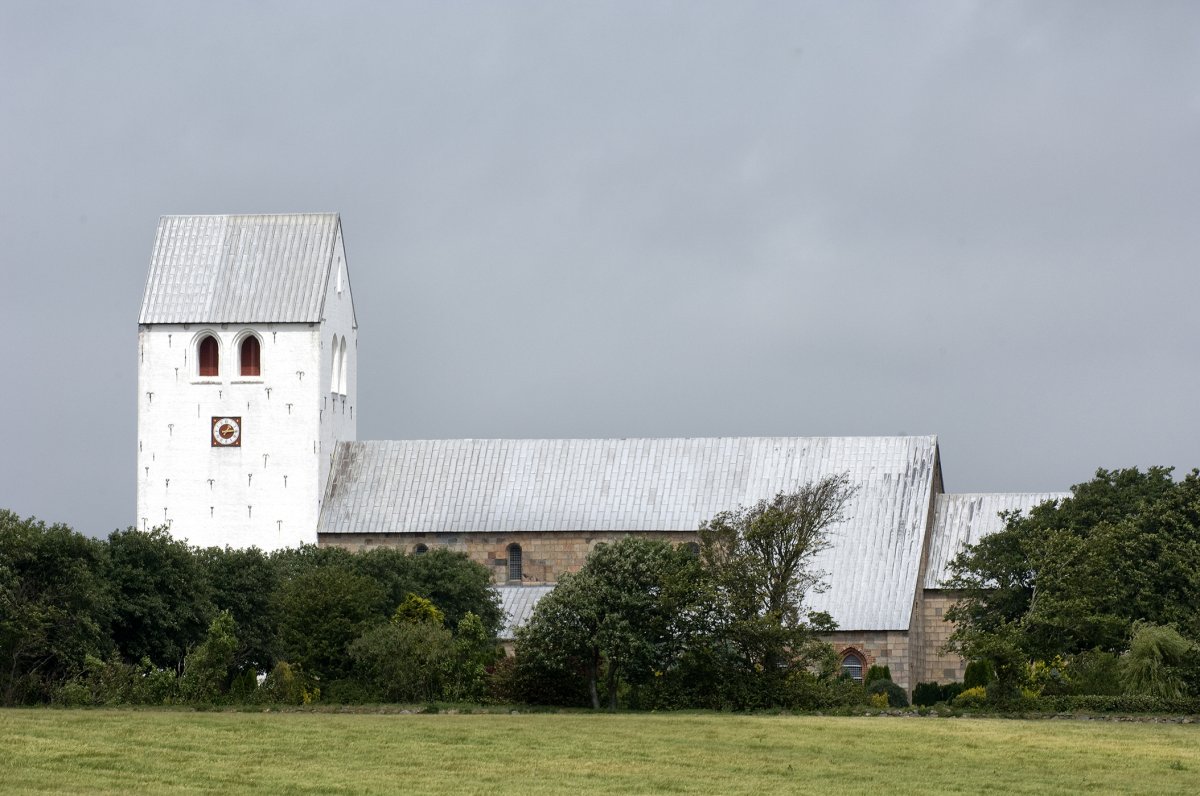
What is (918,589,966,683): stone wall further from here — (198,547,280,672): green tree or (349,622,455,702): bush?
(198,547,280,672): green tree

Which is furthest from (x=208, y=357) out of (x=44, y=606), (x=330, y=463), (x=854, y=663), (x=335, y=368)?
(x=854, y=663)

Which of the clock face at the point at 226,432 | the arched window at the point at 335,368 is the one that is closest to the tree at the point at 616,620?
the clock face at the point at 226,432

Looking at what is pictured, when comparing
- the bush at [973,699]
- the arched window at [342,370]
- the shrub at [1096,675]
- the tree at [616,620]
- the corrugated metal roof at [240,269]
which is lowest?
the bush at [973,699]

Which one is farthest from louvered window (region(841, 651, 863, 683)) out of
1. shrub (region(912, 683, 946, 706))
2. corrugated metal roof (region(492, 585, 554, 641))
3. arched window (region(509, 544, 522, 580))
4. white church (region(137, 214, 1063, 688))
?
arched window (region(509, 544, 522, 580))

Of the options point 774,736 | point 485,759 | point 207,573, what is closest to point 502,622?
point 207,573

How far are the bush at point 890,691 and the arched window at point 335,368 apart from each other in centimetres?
1946

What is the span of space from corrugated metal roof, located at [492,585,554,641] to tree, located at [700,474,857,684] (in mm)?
12803

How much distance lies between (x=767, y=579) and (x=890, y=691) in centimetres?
762

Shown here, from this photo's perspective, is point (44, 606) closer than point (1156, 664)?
No

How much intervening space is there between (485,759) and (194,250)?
33074 mm

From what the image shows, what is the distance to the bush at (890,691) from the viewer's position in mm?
42938

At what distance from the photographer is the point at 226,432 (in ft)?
179

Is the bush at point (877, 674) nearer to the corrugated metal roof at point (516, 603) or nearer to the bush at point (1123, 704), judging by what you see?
the corrugated metal roof at point (516, 603)

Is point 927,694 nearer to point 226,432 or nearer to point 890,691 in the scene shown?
point 890,691
